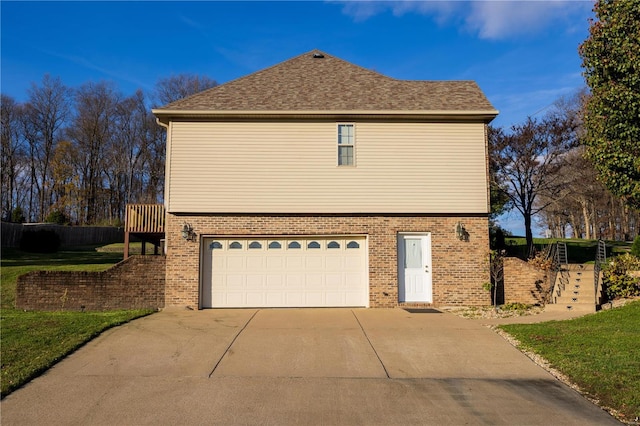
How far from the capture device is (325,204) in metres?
13.6

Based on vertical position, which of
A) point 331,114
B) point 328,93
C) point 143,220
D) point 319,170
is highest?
point 328,93

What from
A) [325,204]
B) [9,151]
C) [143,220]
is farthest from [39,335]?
[9,151]

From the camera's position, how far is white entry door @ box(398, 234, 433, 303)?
44.5 ft

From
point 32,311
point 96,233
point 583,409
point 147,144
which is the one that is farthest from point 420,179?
point 147,144

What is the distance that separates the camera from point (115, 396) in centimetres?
624

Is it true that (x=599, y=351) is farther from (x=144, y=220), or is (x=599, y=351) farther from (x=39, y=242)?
(x=39, y=242)

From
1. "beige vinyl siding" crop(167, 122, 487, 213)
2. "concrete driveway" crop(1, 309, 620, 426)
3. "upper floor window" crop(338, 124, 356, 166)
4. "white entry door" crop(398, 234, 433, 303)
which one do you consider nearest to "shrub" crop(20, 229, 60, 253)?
"beige vinyl siding" crop(167, 122, 487, 213)

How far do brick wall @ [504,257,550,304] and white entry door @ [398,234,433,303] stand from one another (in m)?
2.29

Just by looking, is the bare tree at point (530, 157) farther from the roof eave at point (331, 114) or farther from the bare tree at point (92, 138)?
the bare tree at point (92, 138)

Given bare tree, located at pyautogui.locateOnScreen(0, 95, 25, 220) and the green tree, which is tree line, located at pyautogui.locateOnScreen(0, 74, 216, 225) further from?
the green tree

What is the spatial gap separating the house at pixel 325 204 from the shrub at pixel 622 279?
10.5 feet

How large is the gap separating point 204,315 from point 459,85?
10931 millimetres

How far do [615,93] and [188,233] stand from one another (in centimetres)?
1234

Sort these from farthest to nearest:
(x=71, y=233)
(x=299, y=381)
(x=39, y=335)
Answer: (x=71, y=233)
(x=39, y=335)
(x=299, y=381)
